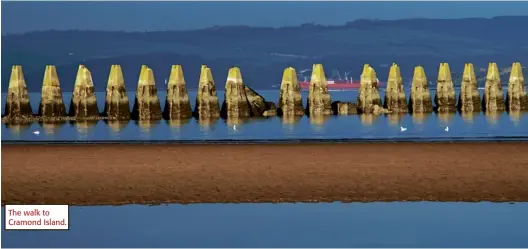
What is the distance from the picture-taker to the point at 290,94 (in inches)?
1806

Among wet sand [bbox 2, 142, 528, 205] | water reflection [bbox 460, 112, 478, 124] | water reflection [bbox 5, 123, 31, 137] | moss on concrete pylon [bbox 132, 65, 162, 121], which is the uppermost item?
moss on concrete pylon [bbox 132, 65, 162, 121]

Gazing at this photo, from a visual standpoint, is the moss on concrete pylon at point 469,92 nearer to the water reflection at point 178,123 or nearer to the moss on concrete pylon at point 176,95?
the moss on concrete pylon at point 176,95

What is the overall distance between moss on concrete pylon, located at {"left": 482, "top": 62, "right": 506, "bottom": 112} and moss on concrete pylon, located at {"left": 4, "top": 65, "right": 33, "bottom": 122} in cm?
1939

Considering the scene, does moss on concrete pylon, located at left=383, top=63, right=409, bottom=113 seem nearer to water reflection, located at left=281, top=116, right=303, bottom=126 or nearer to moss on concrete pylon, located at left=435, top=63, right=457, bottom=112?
moss on concrete pylon, located at left=435, top=63, right=457, bottom=112

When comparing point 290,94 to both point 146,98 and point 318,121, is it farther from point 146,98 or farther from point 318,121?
point 146,98

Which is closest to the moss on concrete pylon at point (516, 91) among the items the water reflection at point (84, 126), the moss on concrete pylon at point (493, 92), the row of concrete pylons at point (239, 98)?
the row of concrete pylons at point (239, 98)

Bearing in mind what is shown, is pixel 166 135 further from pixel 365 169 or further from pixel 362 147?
pixel 365 169

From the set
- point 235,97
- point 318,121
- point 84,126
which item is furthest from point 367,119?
point 84,126

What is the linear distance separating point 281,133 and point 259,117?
11.2 metres

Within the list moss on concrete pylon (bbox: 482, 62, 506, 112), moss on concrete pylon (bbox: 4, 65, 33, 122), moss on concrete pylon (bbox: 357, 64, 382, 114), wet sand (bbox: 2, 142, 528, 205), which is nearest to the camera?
wet sand (bbox: 2, 142, 528, 205)

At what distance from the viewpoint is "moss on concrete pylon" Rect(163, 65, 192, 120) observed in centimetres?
4362

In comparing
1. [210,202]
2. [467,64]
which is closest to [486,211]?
[210,202]

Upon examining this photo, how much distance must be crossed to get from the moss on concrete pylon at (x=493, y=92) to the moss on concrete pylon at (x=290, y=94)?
8782 millimetres

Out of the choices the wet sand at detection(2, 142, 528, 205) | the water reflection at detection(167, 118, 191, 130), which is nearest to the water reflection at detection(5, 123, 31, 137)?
the water reflection at detection(167, 118, 191, 130)
